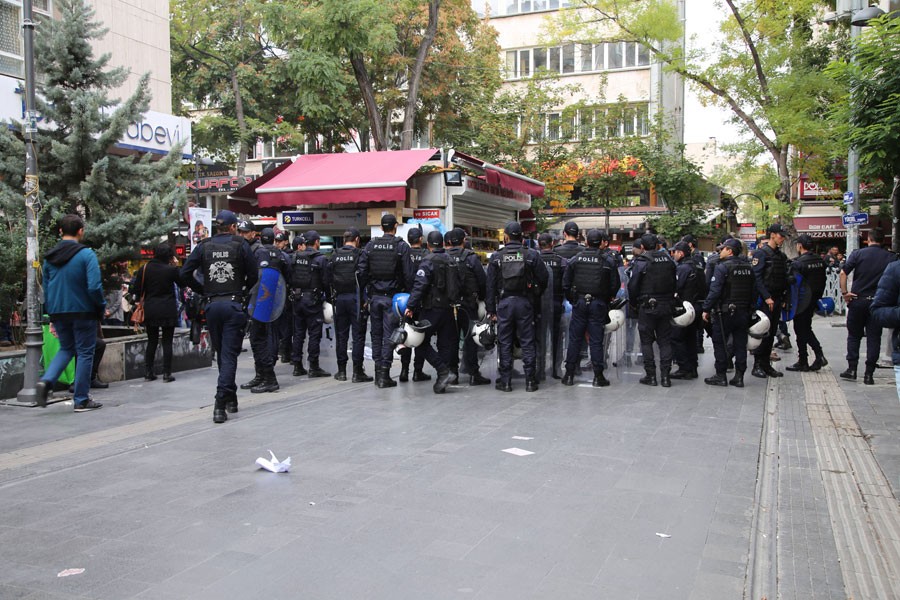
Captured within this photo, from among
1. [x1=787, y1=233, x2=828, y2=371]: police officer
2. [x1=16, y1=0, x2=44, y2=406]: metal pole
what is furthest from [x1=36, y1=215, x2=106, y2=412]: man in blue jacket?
[x1=787, y1=233, x2=828, y2=371]: police officer

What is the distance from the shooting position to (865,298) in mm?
9711

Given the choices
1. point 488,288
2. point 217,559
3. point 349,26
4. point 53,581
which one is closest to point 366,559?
point 217,559

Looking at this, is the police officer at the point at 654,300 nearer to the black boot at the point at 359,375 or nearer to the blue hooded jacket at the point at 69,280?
the black boot at the point at 359,375

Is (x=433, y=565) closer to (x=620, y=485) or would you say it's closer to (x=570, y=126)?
(x=620, y=485)

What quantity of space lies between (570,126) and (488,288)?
2251 centimetres

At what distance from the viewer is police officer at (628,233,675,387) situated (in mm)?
9359

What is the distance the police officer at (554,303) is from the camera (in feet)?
31.4

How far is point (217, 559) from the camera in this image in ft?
12.8

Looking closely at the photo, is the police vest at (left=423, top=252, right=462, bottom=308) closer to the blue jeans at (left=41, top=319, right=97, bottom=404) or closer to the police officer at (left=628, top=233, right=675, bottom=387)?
the police officer at (left=628, top=233, right=675, bottom=387)

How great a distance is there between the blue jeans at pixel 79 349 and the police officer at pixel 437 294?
335 centimetres

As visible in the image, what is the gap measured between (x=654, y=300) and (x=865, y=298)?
2821 millimetres

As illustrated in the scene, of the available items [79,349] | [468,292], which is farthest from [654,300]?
[79,349]

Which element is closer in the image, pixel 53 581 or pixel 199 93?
pixel 53 581

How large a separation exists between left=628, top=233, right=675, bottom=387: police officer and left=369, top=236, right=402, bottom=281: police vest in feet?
9.76
